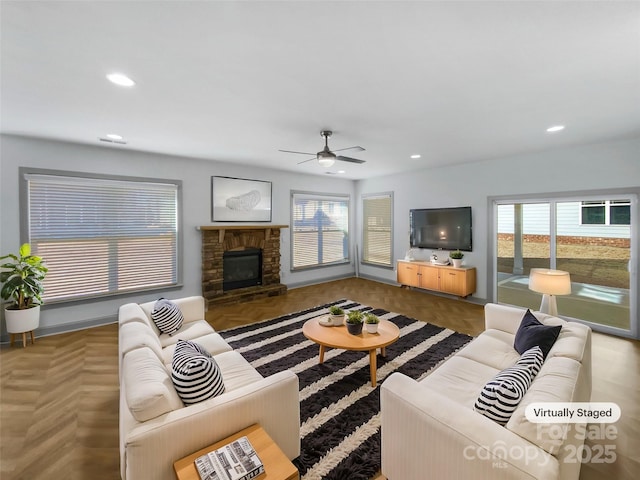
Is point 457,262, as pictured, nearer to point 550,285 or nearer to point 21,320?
point 550,285

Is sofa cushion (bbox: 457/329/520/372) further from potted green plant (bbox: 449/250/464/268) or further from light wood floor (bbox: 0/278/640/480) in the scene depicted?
potted green plant (bbox: 449/250/464/268)

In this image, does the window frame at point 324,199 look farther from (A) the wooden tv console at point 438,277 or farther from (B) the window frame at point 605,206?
(B) the window frame at point 605,206

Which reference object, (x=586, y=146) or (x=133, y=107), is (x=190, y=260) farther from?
(x=586, y=146)

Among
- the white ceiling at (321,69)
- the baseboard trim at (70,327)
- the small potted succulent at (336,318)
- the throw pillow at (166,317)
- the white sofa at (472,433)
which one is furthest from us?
the baseboard trim at (70,327)

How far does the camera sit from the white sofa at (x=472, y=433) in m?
1.11

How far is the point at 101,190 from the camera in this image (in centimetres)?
400

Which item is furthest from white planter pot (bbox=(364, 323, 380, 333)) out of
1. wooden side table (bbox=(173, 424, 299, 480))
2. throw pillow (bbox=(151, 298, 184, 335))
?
throw pillow (bbox=(151, 298, 184, 335))

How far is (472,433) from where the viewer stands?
1225mm

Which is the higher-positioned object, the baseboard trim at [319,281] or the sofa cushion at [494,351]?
the sofa cushion at [494,351]

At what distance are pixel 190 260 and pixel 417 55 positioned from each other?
4.50m

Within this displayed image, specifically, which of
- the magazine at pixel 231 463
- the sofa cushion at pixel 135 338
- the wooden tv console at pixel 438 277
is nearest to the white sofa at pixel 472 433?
the magazine at pixel 231 463

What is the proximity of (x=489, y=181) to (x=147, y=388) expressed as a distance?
550 cm

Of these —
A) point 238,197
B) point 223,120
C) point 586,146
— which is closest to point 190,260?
point 238,197

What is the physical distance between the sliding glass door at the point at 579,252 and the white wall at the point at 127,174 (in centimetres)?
421
